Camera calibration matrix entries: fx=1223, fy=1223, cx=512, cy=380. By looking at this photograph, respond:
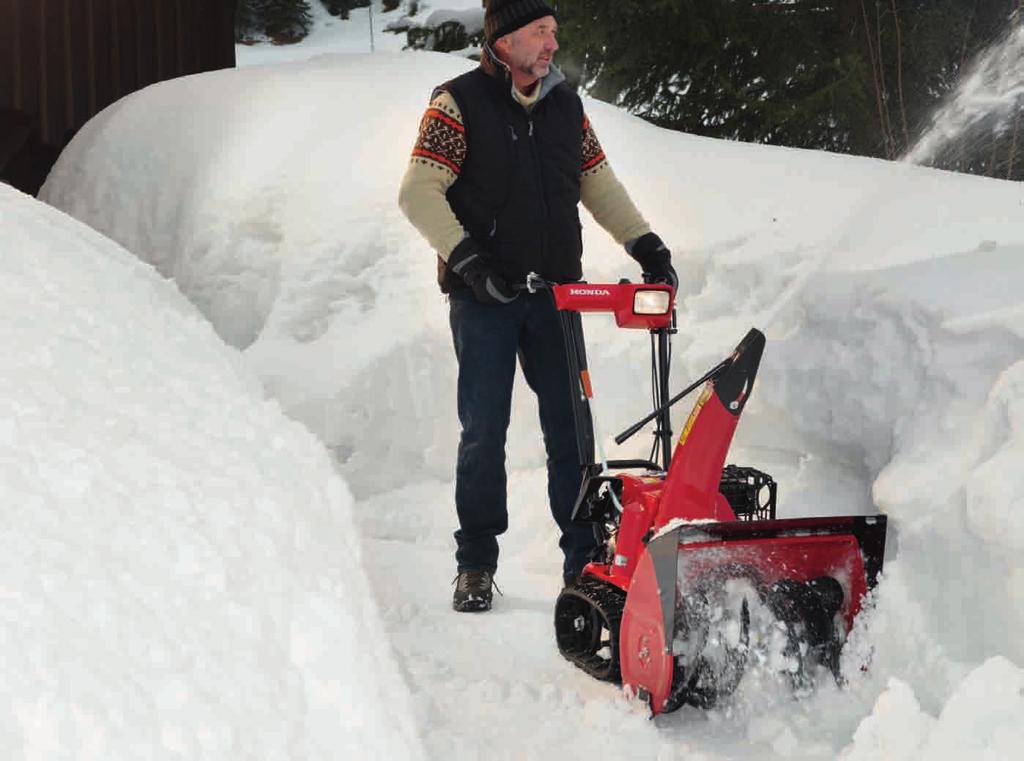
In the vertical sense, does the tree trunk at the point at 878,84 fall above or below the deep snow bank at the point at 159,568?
above

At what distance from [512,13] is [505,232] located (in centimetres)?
68

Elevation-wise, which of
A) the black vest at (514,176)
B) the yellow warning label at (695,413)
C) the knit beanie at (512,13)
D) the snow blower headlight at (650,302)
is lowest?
the yellow warning label at (695,413)

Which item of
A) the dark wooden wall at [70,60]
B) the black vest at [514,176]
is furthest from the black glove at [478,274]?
the dark wooden wall at [70,60]

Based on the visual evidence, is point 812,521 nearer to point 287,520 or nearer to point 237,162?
point 287,520

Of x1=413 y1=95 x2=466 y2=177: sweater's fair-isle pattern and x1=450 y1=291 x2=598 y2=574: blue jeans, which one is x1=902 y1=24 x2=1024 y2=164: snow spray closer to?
x1=450 y1=291 x2=598 y2=574: blue jeans

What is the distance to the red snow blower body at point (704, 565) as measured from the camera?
2982mm

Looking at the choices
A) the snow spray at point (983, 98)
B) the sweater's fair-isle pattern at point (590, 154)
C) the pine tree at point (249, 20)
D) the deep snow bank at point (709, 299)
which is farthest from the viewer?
the pine tree at point (249, 20)

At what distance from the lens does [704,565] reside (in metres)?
3.01

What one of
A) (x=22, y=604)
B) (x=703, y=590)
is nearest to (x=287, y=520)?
(x=22, y=604)

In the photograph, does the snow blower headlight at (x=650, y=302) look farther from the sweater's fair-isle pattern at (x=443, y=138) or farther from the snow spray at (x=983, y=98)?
the snow spray at (x=983, y=98)

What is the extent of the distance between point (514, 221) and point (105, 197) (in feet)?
12.2

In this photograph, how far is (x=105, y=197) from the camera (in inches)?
270

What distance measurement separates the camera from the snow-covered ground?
1.88 m

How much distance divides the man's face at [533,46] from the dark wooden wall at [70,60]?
4.86m
